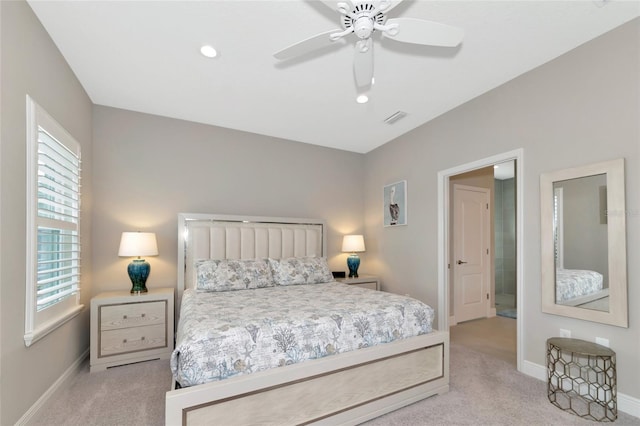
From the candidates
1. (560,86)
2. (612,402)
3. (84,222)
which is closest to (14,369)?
(84,222)

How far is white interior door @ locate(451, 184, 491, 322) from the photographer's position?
15.4 ft

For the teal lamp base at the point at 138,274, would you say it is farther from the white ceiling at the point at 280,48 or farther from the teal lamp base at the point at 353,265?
the teal lamp base at the point at 353,265

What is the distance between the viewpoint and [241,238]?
4074mm

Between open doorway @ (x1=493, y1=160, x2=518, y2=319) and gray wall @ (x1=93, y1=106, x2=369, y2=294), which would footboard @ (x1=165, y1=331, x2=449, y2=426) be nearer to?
gray wall @ (x1=93, y1=106, x2=369, y2=294)

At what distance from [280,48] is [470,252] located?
4138 millimetres

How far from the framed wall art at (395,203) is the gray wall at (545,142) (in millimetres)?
127

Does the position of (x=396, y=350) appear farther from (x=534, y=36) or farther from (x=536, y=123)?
(x=534, y=36)

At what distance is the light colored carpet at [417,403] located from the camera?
84.4 inches

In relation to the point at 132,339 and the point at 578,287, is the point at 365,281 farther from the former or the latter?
the point at 132,339

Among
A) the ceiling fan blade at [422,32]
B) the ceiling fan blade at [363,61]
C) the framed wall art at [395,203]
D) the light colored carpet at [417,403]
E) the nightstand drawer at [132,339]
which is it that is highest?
the ceiling fan blade at [422,32]

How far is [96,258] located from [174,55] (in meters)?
2.48

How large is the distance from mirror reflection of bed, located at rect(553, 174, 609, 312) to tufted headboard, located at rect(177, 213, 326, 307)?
2.96m

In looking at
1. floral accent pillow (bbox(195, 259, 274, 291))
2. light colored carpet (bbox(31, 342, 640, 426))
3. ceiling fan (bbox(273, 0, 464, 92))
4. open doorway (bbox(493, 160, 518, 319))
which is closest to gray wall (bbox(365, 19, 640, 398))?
light colored carpet (bbox(31, 342, 640, 426))

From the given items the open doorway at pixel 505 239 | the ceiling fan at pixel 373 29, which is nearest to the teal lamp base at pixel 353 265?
the ceiling fan at pixel 373 29
